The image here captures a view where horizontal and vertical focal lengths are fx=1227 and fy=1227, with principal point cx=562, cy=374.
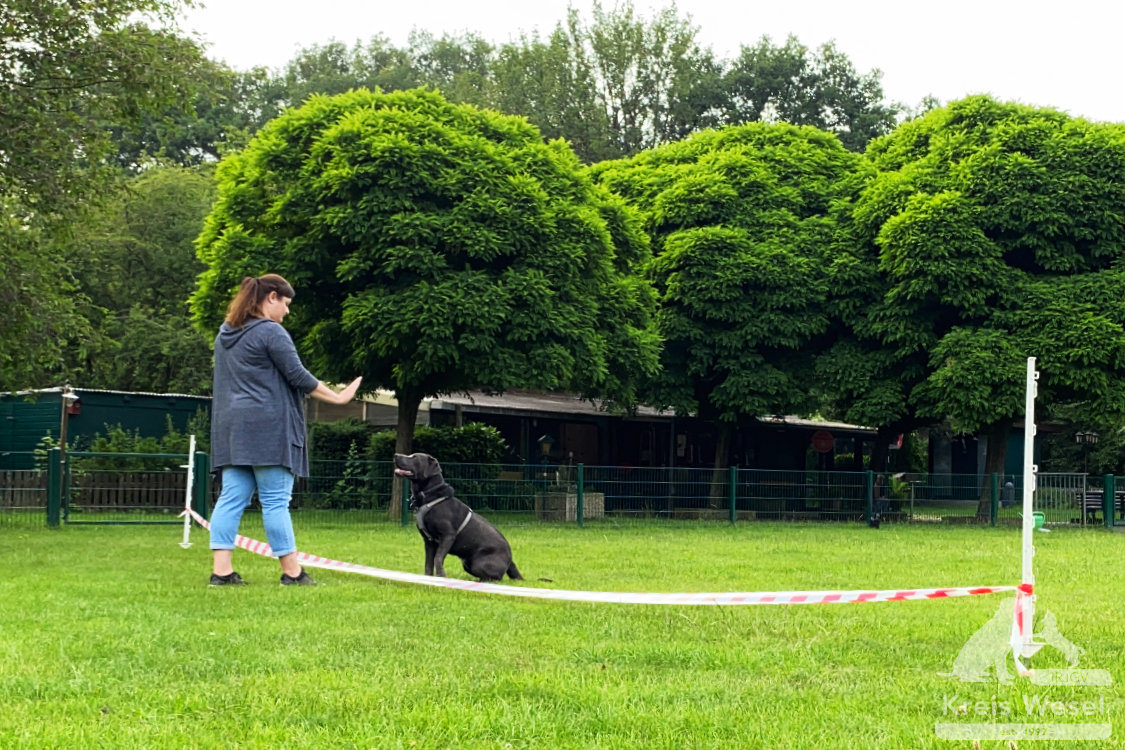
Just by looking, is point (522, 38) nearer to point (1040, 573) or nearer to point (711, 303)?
point (711, 303)

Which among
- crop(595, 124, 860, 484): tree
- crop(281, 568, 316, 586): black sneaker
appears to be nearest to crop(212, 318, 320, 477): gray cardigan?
crop(281, 568, 316, 586): black sneaker

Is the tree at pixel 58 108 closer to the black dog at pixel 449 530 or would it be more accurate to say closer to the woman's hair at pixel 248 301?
the woman's hair at pixel 248 301

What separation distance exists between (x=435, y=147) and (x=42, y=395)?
1115 centimetres

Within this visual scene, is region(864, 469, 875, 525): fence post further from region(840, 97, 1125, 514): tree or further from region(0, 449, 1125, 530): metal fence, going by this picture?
region(840, 97, 1125, 514): tree

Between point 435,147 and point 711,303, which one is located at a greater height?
point 435,147

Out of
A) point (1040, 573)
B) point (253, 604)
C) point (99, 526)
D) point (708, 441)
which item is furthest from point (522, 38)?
point (253, 604)

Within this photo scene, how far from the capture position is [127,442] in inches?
923

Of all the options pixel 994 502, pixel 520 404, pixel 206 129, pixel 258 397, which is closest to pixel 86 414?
pixel 520 404

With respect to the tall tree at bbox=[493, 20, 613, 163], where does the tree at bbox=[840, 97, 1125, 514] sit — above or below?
below

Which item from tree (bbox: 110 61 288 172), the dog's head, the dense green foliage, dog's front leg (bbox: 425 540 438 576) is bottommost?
dog's front leg (bbox: 425 540 438 576)

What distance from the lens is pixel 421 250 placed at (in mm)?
20672

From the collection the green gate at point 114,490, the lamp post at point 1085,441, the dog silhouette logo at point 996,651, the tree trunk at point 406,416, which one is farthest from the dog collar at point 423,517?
the lamp post at point 1085,441

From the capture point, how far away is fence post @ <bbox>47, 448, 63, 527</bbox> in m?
17.2

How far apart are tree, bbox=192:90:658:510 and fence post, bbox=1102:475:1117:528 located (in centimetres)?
1023
